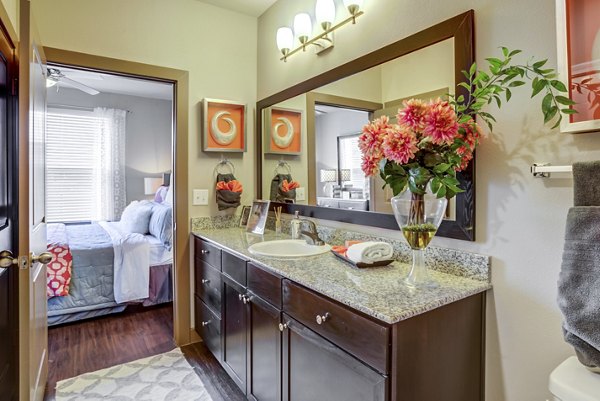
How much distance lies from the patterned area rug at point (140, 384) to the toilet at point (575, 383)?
1672mm

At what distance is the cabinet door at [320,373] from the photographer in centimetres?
104

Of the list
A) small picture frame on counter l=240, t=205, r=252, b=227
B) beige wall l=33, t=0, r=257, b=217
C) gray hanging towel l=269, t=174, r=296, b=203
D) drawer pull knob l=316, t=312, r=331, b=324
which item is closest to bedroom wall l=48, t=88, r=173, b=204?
beige wall l=33, t=0, r=257, b=217

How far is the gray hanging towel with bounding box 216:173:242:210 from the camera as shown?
253cm

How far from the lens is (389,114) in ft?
5.24

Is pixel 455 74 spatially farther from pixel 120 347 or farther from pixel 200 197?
pixel 120 347

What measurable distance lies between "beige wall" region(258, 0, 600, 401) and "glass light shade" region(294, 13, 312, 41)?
0.95 meters

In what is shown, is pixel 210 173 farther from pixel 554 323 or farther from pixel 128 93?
pixel 128 93

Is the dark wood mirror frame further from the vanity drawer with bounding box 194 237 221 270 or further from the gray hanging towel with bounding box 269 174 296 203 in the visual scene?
the vanity drawer with bounding box 194 237 221 270

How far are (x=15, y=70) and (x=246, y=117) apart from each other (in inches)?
57.6

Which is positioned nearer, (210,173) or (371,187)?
(371,187)

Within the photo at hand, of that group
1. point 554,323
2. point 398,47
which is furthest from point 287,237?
point 554,323

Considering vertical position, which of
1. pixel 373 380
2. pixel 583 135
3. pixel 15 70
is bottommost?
pixel 373 380

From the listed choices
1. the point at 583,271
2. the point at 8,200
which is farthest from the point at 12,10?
the point at 583,271

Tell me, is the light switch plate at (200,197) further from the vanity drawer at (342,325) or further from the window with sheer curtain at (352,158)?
the vanity drawer at (342,325)
